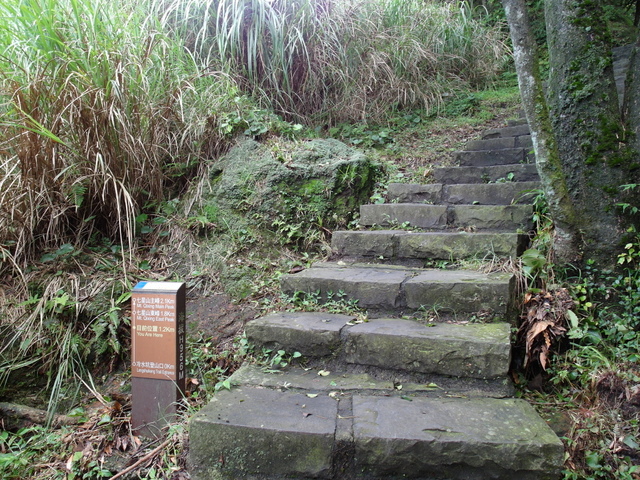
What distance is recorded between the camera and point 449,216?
3.07 meters

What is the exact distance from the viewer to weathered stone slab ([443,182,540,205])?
3072 mm

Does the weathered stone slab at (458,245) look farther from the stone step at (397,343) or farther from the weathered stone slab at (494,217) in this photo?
the stone step at (397,343)

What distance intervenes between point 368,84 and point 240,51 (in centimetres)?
155

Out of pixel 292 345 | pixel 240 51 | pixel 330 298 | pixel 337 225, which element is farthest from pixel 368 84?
pixel 292 345

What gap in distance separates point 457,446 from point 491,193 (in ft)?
7.15

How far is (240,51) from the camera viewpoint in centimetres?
428

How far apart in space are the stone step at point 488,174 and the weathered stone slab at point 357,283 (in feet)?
4.71

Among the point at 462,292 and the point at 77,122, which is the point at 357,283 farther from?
the point at 77,122

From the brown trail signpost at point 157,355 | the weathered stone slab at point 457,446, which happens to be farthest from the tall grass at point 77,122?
the weathered stone slab at point 457,446

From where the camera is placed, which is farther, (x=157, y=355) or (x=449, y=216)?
(x=449, y=216)

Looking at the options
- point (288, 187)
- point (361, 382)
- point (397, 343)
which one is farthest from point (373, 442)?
point (288, 187)

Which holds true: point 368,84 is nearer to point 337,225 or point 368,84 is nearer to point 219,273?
point 337,225

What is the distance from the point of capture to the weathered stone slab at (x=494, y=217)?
9.23 ft

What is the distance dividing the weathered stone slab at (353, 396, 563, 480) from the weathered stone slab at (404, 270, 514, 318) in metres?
0.60
